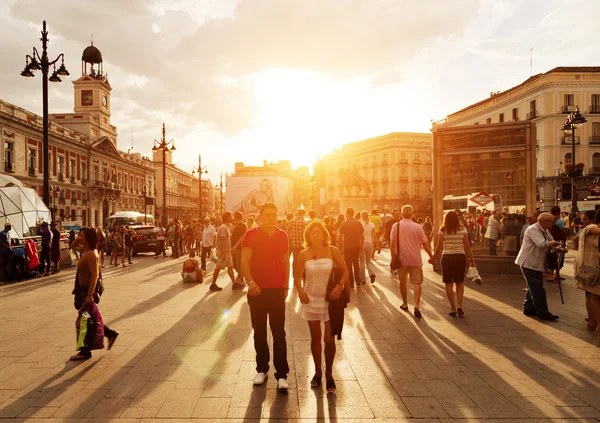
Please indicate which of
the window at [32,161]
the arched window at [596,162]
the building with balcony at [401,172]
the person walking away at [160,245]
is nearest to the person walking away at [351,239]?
the person walking away at [160,245]

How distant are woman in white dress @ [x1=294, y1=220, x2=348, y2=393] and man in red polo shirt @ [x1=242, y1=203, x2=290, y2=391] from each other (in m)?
0.23

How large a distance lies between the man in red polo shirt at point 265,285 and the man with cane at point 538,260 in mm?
4863

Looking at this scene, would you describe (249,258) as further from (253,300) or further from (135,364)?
(135,364)

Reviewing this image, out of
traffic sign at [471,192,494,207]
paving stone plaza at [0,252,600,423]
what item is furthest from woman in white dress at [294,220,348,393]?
traffic sign at [471,192,494,207]

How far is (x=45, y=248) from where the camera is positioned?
14234mm

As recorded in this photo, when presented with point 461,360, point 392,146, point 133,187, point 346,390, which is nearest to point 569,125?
point 461,360

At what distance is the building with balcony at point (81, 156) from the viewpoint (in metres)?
42.0

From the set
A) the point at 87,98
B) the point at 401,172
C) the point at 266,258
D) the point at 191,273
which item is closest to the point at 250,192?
the point at 401,172

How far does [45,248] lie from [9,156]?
3303cm

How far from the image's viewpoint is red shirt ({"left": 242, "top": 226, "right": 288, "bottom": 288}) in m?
4.48

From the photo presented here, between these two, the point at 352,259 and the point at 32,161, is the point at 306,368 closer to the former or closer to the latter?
the point at 352,259

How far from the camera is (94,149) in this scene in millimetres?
58531

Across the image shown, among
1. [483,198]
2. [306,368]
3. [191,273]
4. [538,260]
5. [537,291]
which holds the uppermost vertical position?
[483,198]

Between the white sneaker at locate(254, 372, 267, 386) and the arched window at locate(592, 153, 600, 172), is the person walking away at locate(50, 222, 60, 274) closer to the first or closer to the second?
the white sneaker at locate(254, 372, 267, 386)
